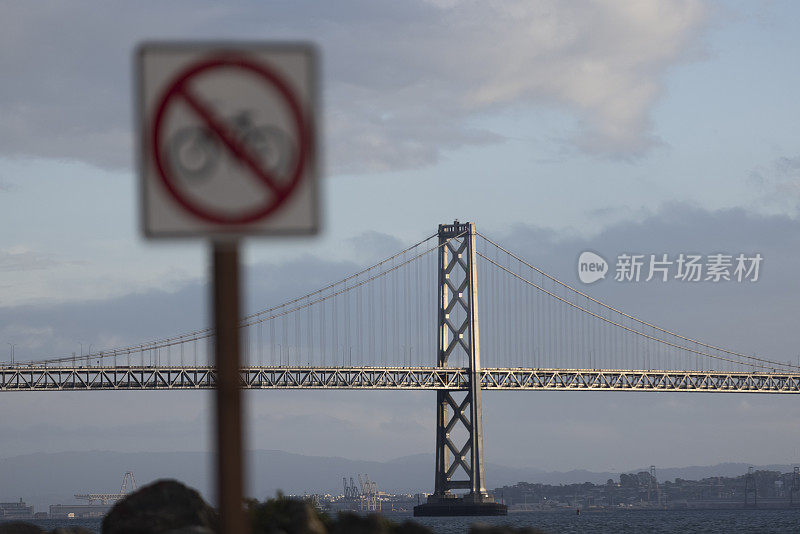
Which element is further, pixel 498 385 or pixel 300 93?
pixel 498 385

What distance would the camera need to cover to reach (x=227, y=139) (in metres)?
3.49

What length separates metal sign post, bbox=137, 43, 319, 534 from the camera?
3506 millimetres

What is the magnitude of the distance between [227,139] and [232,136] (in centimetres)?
2

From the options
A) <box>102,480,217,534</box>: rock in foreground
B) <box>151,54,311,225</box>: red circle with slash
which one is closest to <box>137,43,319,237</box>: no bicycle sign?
<box>151,54,311,225</box>: red circle with slash

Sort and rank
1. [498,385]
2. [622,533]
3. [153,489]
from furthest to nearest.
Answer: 1. [498,385]
2. [622,533]
3. [153,489]

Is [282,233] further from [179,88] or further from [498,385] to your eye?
[498,385]

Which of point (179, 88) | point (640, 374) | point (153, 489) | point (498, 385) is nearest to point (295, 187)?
point (179, 88)

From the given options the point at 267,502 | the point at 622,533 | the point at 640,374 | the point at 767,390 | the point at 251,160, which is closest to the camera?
the point at 251,160

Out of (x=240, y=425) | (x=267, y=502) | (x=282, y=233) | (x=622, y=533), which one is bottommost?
(x=622, y=533)

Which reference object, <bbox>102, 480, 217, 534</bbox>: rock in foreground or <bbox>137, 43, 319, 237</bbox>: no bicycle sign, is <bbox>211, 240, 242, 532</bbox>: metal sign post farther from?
<bbox>102, 480, 217, 534</bbox>: rock in foreground

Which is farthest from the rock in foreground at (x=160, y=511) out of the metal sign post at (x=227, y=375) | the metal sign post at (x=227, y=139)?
the metal sign post at (x=227, y=139)

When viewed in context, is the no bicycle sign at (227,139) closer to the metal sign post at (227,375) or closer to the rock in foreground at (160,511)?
the metal sign post at (227,375)

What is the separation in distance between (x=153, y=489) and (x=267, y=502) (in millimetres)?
2035

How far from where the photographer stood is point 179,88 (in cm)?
352
